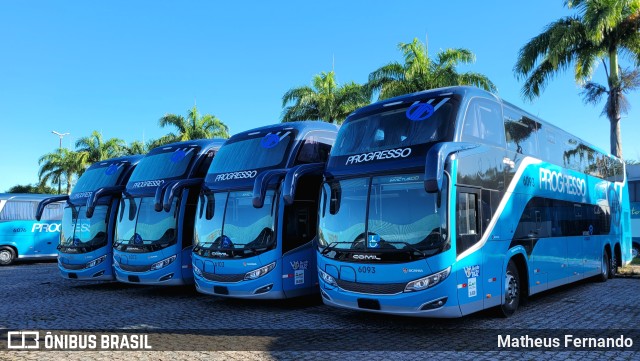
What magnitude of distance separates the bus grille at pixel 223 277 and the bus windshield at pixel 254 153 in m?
2.22

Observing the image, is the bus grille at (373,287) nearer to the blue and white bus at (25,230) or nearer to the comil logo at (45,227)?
the blue and white bus at (25,230)

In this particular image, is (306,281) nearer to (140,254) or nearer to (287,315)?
(287,315)

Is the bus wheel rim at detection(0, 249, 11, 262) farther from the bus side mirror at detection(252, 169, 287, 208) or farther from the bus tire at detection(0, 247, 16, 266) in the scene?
the bus side mirror at detection(252, 169, 287, 208)

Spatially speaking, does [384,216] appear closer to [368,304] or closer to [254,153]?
[368,304]

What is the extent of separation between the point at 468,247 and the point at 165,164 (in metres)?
8.62

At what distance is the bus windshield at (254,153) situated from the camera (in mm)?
10797

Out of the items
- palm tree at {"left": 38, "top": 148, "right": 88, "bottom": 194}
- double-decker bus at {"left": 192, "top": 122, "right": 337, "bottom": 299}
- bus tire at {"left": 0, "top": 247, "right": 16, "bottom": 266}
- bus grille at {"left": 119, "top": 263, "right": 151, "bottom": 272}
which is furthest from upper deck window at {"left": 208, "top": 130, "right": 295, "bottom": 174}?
palm tree at {"left": 38, "top": 148, "right": 88, "bottom": 194}

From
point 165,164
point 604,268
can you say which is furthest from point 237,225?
point 604,268

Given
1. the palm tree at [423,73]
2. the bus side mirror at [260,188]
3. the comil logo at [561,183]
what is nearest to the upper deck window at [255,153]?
the bus side mirror at [260,188]

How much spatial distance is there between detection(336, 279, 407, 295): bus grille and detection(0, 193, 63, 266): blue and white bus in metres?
19.7

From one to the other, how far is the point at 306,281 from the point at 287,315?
98 centimetres

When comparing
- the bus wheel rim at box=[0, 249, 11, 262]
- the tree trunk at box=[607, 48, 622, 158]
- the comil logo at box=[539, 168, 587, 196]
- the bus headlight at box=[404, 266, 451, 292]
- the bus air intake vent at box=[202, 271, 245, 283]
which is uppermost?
the tree trunk at box=[607, 48, 622, 158]

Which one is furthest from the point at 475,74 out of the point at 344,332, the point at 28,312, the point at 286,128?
the point at 28,312

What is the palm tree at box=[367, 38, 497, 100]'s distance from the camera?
23.4 metres
